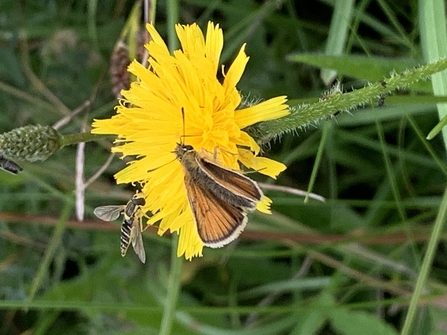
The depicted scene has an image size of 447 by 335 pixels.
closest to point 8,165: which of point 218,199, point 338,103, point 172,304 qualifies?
point 218,199

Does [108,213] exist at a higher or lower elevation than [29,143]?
lower

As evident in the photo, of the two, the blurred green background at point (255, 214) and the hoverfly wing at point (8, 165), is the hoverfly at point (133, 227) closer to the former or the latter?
the hoverfly wing at point (8, 165)

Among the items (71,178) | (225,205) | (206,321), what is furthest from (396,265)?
(71,178)

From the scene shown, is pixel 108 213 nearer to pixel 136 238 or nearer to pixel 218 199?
pixel 136 238

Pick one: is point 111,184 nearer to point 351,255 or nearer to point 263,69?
point 263,69

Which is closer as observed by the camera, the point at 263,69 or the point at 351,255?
the point at 351,255

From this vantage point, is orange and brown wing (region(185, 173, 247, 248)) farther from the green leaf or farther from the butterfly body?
the green leaf

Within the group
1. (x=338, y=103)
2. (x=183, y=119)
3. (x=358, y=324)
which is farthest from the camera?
(x=358, y=324)

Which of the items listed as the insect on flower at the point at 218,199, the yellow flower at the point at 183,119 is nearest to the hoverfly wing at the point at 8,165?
the yellow flower at the point at 183,119
